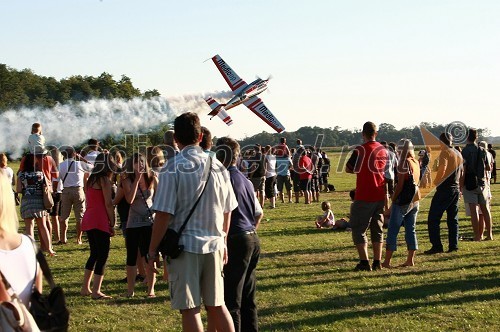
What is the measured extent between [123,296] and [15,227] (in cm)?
556

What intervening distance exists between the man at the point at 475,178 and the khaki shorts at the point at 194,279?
871cm

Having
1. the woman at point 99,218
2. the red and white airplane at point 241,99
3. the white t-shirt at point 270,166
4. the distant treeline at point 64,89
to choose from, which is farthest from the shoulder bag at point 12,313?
the red and white airplane at point 241,99

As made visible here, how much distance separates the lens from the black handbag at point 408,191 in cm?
1089

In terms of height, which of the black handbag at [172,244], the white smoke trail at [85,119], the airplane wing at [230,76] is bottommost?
the black handbag at [172,244]

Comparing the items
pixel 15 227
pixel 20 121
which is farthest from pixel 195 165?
pixel 20 121

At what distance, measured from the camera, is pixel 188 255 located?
5.53 meters

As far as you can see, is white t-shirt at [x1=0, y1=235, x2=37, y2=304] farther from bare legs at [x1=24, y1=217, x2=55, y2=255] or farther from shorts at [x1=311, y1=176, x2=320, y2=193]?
shorts at [x1=311, y1=176, x2=320, y2=193]

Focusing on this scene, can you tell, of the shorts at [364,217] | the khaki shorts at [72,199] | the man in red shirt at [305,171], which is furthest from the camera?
the man in red shirt at [305,171]

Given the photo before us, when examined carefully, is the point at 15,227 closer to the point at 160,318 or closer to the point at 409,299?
the point at 160,318

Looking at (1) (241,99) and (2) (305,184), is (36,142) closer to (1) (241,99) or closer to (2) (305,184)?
(2) (305,184)

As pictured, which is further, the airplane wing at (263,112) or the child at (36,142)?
the airplane wing at (263,112)

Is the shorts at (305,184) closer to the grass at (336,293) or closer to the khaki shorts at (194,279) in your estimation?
the grass at (336,293)

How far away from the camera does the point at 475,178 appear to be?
1342cm

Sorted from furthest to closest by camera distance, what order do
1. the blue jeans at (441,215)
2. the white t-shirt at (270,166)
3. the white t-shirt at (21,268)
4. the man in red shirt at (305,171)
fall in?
the man in red shirt at (305,171)
the white t-shirt at (270,166)
the blue jeans at (441,215)
the white t-shirt at (21,268)
